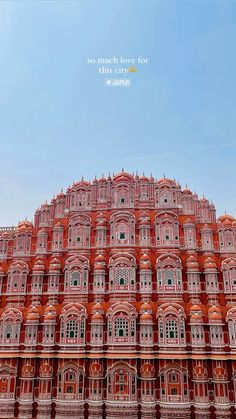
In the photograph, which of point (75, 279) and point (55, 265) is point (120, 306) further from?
point (55, 265)

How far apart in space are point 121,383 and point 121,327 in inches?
175

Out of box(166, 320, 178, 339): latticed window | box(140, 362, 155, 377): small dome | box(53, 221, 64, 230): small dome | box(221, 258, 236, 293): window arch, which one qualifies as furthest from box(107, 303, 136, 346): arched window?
box(53, 221, 64, 230): small dome

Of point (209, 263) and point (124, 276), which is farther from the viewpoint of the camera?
point (124, 276)

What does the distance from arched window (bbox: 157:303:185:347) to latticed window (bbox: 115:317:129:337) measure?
2896 mm

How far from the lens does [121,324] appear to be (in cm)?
2950

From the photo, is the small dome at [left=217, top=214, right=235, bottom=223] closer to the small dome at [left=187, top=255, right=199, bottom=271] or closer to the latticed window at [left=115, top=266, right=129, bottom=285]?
the small dome at [left=187, top=255, right=199, bottom=271]

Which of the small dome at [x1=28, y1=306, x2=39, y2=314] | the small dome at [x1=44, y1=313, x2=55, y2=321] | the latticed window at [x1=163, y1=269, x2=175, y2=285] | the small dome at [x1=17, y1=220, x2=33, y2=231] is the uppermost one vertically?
the small dome at [x1=17, y1=220, x2=33, y2=231]

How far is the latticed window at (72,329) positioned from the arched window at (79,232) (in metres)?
7.27

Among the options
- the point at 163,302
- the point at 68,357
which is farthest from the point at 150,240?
the point at 68,357

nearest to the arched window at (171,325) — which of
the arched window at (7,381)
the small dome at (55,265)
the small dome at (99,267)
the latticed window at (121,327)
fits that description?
the latticed window at (121,327)

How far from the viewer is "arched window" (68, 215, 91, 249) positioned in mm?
33656

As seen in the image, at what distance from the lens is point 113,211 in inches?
1362

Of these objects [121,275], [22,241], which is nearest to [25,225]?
[22,241]

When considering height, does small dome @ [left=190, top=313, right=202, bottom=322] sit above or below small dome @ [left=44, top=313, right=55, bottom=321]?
below
